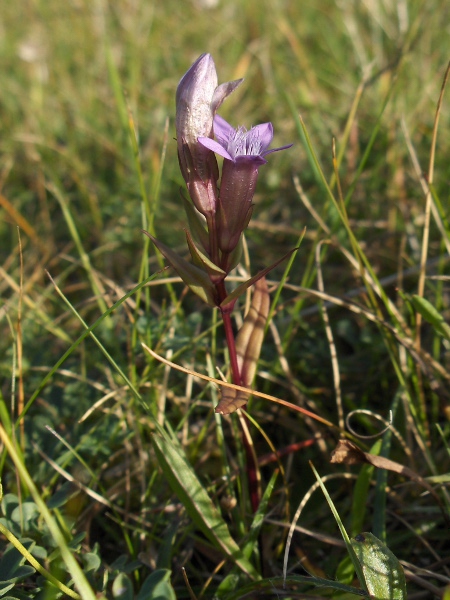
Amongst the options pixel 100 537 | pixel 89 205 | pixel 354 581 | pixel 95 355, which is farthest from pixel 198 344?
pixel 89 205

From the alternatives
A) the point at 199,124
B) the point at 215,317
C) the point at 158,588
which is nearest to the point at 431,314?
the point at 215,317

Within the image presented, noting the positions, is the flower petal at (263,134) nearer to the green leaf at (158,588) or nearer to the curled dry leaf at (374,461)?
the curled dry leaf at (374,461)

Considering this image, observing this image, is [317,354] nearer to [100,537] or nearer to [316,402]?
[316,402]

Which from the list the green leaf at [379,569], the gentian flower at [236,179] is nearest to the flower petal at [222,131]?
the gentian flower at [236,179]

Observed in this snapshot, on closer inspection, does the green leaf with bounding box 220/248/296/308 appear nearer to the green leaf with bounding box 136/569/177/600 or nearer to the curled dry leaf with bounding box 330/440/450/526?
the curled dry leaf with bounding box 330/440/450/526

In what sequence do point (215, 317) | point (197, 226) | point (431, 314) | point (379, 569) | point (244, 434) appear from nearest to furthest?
point (379, 569)
point (197, 226)
point (244, 434)
point (431, 314)
point (215, 317)

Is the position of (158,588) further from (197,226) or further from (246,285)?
(197,226)
